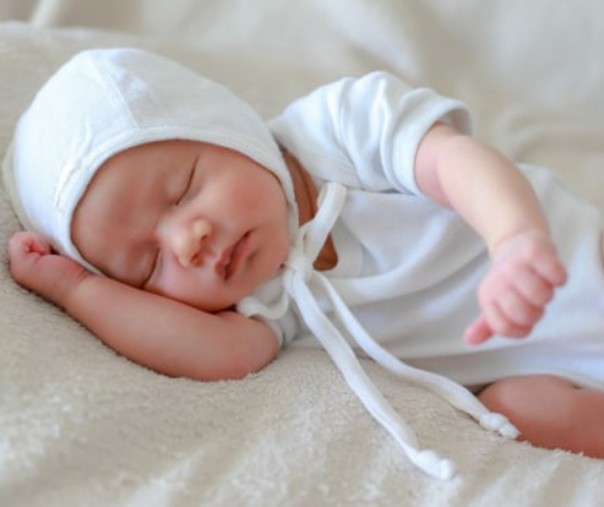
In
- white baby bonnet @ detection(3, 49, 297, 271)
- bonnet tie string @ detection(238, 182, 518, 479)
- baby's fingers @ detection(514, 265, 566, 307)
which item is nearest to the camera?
baby's fingers @ detection(514, 265, 566, 307)

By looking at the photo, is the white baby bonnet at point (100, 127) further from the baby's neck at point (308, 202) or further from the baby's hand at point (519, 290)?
the baby's hand at point (519, 290)

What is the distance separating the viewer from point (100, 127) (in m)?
1.03

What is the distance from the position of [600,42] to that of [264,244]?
2.06 feet

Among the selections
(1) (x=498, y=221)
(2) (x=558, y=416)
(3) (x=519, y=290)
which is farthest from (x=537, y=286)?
(2) (x=558, y=416)

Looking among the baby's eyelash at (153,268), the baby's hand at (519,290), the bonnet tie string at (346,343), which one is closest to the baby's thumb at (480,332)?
the baby's hand at (519,290)

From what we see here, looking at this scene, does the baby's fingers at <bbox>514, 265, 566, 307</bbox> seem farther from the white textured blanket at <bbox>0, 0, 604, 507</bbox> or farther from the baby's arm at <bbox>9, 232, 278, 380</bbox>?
the baby's arm at <bbox>9, 232, 278, 380</bbox>

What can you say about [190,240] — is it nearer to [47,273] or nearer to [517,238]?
[47,273]

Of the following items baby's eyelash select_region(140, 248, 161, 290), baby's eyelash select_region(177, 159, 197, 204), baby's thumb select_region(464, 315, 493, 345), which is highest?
baby's thumb select_region(464, 315, 493, 345)

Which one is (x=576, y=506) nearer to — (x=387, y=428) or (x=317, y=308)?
(x=387, y=428)

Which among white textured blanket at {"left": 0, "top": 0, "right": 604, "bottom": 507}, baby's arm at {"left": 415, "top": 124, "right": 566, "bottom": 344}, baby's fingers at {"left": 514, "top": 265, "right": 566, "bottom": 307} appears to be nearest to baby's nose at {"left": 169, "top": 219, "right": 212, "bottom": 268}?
white textured blanket at {"left": 0, "top": 0, "right": 604, "bottom": 507}

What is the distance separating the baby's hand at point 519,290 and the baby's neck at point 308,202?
1.11ft

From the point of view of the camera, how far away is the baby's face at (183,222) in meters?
1.01

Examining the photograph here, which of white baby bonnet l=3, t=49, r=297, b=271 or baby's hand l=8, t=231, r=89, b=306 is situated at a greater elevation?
white baby bonnet l=3, t=49, r=297, b=271

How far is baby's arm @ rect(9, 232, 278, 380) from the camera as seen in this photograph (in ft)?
3.23
